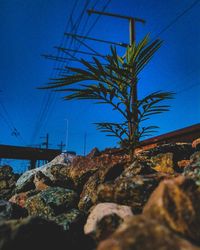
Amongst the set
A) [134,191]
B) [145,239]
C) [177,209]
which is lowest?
[145,239]

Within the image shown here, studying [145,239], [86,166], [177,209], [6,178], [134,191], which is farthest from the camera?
[6,178]

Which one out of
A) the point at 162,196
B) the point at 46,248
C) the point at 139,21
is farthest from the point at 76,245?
the point at 139,21

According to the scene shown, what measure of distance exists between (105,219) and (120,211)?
244 mm

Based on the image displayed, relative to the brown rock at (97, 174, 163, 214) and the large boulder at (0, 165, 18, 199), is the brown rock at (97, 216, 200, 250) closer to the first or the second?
the brown rock at (97, 174, 163, 214)

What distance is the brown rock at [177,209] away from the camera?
1.70 metres

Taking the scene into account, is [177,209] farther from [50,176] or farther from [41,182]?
[50,176]

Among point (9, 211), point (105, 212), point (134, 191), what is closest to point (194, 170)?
point (134, 191)

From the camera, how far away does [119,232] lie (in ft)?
4.65

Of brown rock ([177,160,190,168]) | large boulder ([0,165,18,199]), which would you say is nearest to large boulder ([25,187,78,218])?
brown rock ([177,160,190,168])

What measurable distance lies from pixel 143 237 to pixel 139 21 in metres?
14.0

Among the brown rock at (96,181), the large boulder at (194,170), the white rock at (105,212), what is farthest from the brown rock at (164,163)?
the white rock at (105,212)

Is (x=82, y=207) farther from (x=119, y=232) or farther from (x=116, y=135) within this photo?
(x=119, y=232)

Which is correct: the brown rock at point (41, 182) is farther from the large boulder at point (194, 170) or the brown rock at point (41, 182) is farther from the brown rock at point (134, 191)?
the large boulder at point (194, 170)

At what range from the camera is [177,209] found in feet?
5.64
